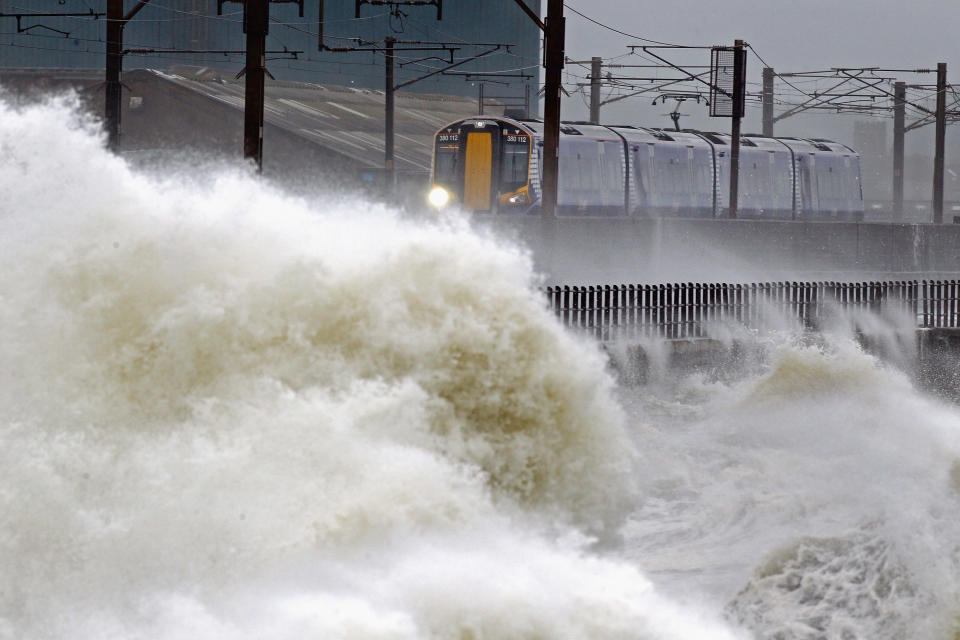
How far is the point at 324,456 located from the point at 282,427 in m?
0.47

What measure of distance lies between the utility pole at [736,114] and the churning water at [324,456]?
20855 millimetres

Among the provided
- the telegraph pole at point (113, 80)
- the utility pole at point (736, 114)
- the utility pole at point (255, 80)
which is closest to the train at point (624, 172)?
the utility pole at point (736, 114)

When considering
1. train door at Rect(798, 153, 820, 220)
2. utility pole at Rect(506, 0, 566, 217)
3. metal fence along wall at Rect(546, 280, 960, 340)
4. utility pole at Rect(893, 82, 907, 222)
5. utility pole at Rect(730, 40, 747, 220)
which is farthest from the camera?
utility pole at Rect(893, 82, 907, 222)

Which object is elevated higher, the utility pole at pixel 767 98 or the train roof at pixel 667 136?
the utility pole at pixel 767 98

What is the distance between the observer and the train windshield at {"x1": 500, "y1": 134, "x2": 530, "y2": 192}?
97.7 feet

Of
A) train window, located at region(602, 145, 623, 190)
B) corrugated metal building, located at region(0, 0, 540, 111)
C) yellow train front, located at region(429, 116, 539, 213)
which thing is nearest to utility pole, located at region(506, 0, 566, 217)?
yellow train front, located at region(429, 116, 539, 213)

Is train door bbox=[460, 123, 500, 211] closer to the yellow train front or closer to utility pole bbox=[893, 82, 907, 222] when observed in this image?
the yellow train front

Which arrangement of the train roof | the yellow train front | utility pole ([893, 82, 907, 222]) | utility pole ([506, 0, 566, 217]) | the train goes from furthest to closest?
utility pole ([893, 82, 907, 222])
the train roof
the train
the yellow train front
utility pole ([506, 0, 566, 217])

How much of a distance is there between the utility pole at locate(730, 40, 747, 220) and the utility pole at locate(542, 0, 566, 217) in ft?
32.3

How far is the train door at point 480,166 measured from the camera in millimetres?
30219

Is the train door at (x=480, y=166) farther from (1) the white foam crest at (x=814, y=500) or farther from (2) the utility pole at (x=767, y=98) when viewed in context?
(2) the utility pole at (x=767, y=98)

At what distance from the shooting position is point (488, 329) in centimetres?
975

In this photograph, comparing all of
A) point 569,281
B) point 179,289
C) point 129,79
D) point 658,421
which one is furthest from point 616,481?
point 129,79

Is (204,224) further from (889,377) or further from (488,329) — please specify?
(889,377)
